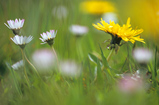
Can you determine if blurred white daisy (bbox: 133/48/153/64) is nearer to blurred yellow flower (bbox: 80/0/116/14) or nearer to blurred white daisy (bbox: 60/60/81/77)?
blurred white daisy (bbox: 60/60/81/77)

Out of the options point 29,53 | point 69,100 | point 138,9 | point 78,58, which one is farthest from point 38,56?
point 138,9

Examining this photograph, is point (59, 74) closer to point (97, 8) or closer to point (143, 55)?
point (143, 55)

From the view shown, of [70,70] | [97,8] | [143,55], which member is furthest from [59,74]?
[97,8]

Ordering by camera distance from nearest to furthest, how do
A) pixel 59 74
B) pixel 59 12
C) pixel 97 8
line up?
1. pixel 59 74
2. pixel 59 12
3. pixel 97 8

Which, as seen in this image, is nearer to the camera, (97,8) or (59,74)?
(59,74)

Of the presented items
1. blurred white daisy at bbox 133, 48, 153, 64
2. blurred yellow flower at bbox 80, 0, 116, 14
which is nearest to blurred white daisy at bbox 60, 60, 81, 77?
blurred white daisy at bbox 133, 48, 153, 64

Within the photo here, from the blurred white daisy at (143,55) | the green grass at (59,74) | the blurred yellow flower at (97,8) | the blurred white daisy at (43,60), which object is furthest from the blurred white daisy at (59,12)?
the blurred yellow flower at (97,8)

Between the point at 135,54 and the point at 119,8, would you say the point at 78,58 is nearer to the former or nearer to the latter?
the point at 135,54
